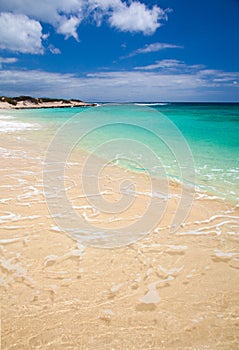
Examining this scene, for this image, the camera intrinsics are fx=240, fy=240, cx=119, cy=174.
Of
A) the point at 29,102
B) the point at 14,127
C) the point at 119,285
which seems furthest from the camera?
the point at 29,102

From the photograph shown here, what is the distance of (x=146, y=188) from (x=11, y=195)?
2997mm

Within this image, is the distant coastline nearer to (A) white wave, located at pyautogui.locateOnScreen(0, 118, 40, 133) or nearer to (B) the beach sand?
(A) white wave, located at pyautogui.locateOnScreen(0, 118, 40, 133)

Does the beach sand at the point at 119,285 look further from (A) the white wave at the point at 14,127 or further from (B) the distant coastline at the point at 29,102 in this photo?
(B) the distant coastline at the point at 29,102

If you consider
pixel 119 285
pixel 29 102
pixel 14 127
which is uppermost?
pixel 29 102

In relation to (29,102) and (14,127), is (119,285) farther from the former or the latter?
(29,102)

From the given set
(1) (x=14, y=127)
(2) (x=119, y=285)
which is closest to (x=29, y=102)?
(1) (x=14, y=127)

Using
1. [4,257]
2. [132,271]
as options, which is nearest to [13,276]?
[4,257]

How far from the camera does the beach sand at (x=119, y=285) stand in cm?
208

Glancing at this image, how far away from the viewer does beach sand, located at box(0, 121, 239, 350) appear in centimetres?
208

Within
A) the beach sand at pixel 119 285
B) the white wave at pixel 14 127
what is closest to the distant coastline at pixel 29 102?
the white wave at pixel 14 127

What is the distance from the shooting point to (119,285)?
265 cm

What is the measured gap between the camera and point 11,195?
15.9 ft

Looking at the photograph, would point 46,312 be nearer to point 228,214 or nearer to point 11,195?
point 11,195

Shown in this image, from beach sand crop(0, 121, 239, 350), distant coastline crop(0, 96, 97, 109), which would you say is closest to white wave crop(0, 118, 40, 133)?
beach sand crop(0, 121, 239, 350)
